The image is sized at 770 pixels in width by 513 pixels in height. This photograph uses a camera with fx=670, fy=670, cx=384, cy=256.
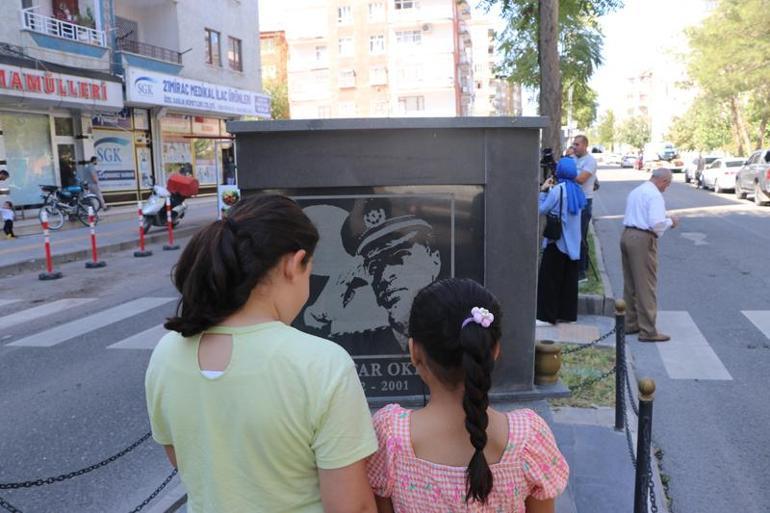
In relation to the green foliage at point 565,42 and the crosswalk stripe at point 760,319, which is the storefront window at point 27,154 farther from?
the crosswalk stripe at point 760,319

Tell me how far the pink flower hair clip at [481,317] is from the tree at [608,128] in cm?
13534

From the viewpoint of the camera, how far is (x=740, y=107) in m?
44.7

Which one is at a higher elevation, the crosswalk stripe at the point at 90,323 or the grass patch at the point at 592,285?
the grass patch at the point at 592,285

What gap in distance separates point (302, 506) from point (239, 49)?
33164 millimetres

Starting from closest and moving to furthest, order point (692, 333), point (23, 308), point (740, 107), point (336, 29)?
point (692, 333), point (23, 308), point (740, 107), point (336, 29)

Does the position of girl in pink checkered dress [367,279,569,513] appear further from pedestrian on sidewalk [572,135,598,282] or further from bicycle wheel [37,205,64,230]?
bicycle wheel [37,205,64,230]

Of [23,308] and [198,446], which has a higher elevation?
[198,446]

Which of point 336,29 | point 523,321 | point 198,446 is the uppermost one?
point 336,29

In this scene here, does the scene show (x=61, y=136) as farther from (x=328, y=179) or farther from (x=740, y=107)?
(x=740, y=107)

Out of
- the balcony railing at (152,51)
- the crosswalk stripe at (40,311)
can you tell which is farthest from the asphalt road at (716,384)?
the balcony railing at (152,51)

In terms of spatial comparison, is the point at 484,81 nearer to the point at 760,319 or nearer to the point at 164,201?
the point at 164,201

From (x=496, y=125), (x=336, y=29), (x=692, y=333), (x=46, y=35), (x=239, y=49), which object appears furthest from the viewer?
(x=336, y=29)

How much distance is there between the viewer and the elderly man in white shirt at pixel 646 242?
7113 mm

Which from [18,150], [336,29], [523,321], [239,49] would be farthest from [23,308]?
[336,29]
